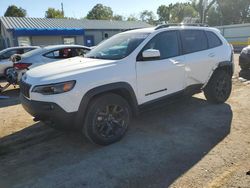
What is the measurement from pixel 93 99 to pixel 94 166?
1.02 meters

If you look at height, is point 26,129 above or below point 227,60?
below

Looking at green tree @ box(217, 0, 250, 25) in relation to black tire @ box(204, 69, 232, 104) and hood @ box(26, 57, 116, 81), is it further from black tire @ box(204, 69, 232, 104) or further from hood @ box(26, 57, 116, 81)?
hood @ box(26, 57, 116, 81)

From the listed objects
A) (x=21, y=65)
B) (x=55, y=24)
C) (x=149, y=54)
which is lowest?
(x=21, y=65)

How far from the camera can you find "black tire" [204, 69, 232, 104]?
6.62 metres

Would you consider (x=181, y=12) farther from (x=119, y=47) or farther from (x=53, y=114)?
(x=53, y=114)

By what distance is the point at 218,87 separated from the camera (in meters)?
6.71

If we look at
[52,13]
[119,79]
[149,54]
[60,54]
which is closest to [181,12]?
[52,13]

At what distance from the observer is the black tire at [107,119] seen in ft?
14.7

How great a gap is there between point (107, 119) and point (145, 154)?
2.75ft

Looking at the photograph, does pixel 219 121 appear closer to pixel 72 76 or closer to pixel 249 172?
pixel 249 172

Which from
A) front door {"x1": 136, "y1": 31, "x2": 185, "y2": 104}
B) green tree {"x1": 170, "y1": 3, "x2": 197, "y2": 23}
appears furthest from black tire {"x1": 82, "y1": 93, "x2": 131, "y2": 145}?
green tree {"x1": 170, "y1": 3, "x2": 197, "y2": 23}

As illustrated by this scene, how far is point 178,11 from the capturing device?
73812 mm

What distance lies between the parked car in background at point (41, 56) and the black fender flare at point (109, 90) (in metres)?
4.37

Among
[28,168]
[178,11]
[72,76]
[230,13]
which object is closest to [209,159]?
[72,76]
